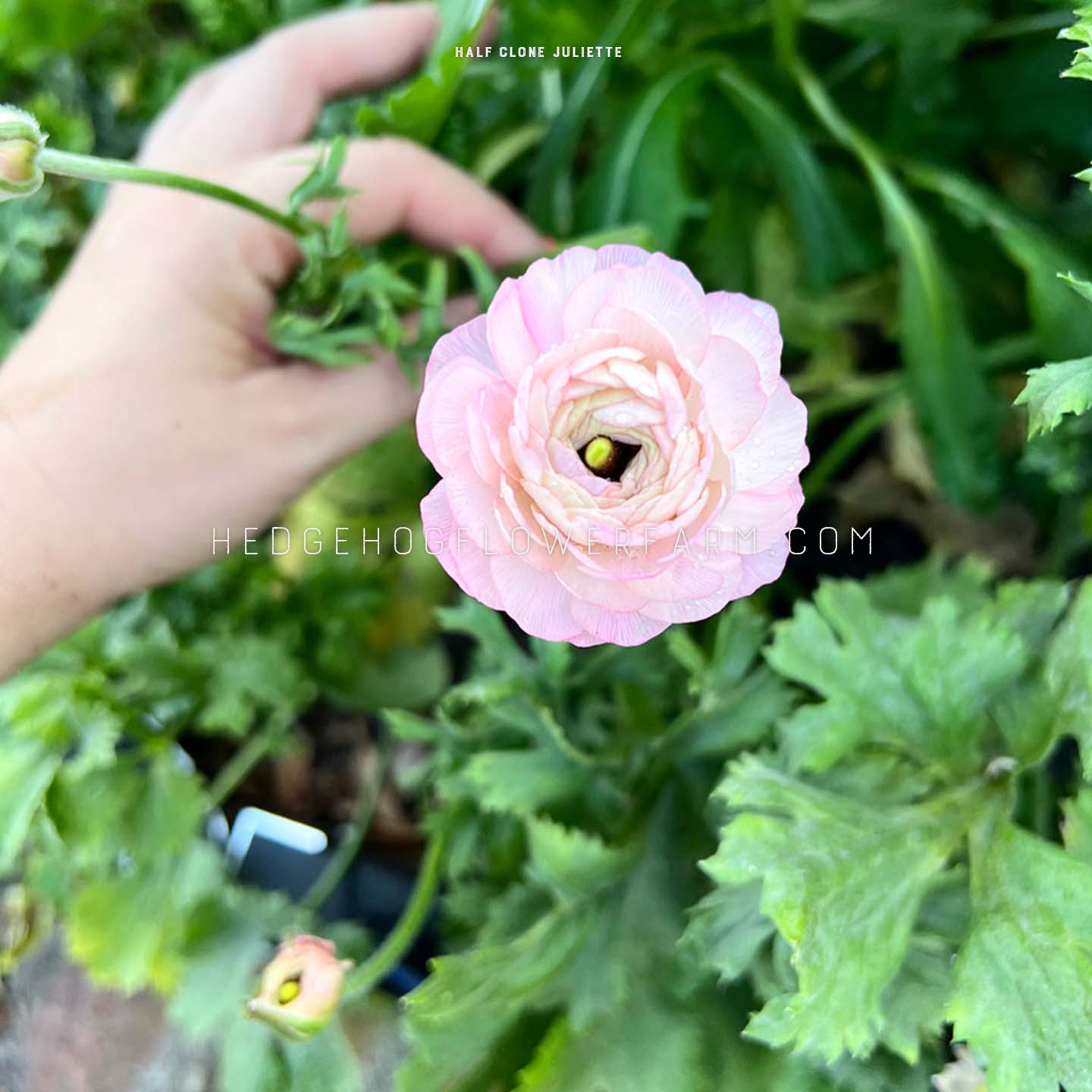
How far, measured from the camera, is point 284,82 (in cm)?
63

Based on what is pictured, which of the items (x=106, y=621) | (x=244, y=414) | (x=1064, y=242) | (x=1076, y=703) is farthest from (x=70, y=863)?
(x=1064, y=242)

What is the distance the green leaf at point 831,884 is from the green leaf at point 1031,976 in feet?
0.10

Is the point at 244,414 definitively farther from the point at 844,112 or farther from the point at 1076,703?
the point at 844,112

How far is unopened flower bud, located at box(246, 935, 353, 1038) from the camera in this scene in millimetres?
448

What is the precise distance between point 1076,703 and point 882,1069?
20 cm

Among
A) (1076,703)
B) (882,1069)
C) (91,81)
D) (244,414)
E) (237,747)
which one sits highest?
(91,81)

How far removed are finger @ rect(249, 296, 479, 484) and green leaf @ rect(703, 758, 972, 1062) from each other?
0.30 meters

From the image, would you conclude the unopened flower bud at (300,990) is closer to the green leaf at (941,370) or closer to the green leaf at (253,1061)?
the green leaf at (253,1061)

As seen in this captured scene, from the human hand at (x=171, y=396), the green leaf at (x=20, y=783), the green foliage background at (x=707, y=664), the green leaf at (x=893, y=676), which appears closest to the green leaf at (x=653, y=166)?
the green foliage background at (x=707, y=664)

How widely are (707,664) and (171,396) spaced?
34cm

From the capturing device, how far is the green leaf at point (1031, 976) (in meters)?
0.39

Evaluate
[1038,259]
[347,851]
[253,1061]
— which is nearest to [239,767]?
[347,851]

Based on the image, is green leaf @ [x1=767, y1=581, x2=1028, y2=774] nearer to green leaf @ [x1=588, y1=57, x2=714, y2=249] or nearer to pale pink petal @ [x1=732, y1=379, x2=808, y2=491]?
pale pink petal @ [x1=732, y1=379, x2=808, y2=491]

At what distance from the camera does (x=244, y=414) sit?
0.55m
